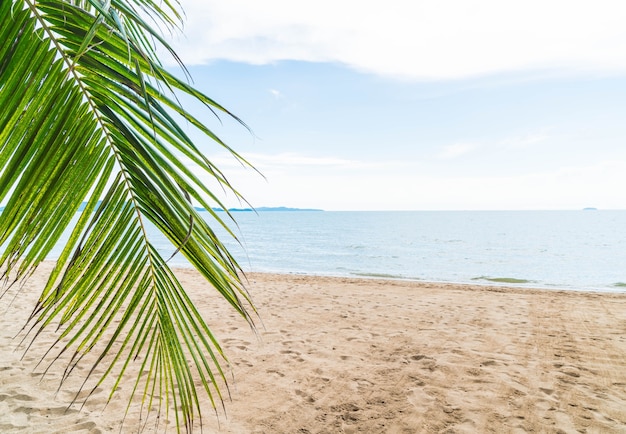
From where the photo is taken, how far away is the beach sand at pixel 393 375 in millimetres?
3736

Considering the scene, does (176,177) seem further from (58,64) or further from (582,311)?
(582,311)

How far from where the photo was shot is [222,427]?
361 centimetres

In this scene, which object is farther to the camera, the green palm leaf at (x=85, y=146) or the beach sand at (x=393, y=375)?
the beach sand at (x=393, y=375)

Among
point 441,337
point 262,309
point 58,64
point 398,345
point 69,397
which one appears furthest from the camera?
point 262,309

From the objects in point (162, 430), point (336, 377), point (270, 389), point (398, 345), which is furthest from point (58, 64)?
point (398, 345)

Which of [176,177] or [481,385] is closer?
[176,177]

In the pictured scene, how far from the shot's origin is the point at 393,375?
A: 488 cm

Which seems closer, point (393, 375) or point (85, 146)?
point (85, 146)

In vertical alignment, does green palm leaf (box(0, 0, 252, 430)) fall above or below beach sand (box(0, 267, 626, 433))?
above

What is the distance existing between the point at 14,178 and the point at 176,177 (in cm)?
37

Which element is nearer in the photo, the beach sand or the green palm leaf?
the green palm leaf

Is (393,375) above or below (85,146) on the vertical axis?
below

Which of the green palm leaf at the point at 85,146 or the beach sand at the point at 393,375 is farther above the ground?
the green palm leaf at the point at 85,146

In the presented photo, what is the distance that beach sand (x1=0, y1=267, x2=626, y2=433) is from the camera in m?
3.74
